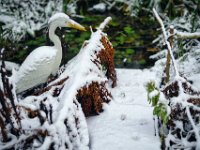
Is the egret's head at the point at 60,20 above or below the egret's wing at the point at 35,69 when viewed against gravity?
above

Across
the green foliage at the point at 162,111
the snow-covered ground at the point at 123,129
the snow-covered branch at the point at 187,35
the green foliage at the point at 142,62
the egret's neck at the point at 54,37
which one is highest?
the egret's neck at the point at 54,37

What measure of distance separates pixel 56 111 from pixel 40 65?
4.34ft

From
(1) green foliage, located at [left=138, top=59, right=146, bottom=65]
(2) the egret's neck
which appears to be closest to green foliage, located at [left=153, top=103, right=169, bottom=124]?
(2) the egret's neck

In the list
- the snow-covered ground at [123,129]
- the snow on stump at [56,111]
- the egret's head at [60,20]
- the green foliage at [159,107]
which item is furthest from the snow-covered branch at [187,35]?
the egret's head at [60,20]

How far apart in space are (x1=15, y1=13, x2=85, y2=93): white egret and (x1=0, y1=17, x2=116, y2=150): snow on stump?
26.0 inches

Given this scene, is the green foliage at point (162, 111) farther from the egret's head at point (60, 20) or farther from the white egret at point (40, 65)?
the egret's head at point (60, 20)

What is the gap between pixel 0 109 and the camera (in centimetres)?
286

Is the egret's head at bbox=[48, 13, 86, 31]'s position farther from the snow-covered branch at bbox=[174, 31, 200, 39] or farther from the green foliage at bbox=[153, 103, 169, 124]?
the green foliage at bbox=[153, 103, 169, 124]

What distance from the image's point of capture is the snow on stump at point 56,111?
2656 millimetres

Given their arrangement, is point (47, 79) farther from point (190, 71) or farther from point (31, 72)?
point (190, 71)

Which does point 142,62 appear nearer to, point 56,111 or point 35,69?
point 35,69

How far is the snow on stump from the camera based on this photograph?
105 inches

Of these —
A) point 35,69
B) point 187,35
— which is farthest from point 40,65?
point 187,35

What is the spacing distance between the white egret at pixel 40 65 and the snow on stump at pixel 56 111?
0.66 meters
